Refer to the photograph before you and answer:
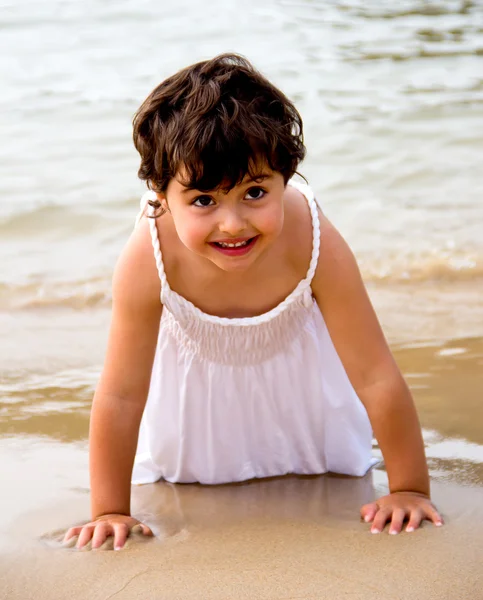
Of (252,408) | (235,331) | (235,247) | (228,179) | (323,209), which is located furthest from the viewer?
(323,209)

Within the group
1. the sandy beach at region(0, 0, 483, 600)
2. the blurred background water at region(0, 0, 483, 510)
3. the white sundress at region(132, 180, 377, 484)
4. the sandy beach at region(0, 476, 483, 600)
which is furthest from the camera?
the blurred background water at region(0, 0, 483, 510)

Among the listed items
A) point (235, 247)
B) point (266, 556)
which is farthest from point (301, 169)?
point (266, 556)

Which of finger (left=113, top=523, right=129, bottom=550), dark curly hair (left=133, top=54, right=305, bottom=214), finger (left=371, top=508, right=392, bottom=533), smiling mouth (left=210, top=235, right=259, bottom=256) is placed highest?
dark curly hair (left=133, top=54, right=305, bottom=214)

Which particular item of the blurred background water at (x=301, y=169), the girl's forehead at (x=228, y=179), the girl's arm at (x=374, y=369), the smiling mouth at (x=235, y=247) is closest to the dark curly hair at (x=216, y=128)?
the girl's forehead at (x=228, y=179)

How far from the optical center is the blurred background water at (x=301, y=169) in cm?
368

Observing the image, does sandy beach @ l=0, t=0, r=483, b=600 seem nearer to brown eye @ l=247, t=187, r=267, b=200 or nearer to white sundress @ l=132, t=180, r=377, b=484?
white sundress @ l=132, t=180, r=377, b=484

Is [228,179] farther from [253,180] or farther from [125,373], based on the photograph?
[125,373]

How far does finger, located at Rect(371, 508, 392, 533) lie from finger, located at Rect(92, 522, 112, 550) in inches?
22.9

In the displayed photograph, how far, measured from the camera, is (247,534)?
87.3 inches

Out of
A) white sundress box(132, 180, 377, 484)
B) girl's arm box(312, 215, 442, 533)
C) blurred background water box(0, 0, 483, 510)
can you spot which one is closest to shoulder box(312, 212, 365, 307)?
girl's arm box(312, 215, 442, 533)

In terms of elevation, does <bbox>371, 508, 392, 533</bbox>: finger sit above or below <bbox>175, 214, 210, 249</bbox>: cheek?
below

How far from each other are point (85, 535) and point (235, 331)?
2.05 ft

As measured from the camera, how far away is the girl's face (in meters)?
2.09

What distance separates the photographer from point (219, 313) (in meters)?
2.49
